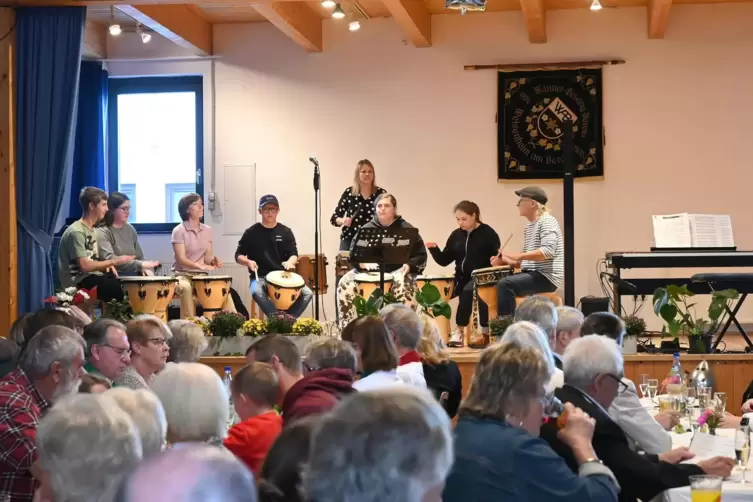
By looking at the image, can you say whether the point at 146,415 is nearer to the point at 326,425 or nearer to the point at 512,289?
the point at 326,425

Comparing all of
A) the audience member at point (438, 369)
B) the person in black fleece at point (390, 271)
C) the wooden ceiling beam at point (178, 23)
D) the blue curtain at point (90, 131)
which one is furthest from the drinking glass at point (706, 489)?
the blue curtain at point (90, 131)

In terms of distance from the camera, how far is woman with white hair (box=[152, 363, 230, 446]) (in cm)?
262

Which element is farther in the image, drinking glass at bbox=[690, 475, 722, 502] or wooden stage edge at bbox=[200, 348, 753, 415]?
wooden stage edge at bbox=[200, 348, 753, 415]

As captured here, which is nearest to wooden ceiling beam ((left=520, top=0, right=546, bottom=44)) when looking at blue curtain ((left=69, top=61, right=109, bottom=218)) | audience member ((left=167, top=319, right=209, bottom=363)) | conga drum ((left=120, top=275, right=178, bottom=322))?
conga drum ((left=120, top=275, right=178, bottom=322))

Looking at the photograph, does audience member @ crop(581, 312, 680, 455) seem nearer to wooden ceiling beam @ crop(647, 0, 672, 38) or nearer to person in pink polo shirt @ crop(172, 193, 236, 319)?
person in pink polo shirt @ crop(172, 193, 236, 319)

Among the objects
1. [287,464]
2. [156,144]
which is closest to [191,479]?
[287,464]

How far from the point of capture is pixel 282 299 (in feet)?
31.7

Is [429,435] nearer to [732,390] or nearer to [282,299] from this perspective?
[732,390]

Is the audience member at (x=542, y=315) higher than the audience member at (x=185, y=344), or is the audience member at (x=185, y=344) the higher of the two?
the audience member at (x=542, y=315)

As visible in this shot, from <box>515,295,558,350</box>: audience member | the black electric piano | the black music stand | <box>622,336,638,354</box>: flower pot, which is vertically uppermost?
the black music stand

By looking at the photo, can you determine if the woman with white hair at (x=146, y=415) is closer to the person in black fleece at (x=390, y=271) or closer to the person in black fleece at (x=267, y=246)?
the person in black fleece at (x=390, y=271)

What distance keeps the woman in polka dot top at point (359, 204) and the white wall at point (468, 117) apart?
1.43 metres

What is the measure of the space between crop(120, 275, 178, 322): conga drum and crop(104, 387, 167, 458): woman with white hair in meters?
6.64

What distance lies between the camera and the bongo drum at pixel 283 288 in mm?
9633
